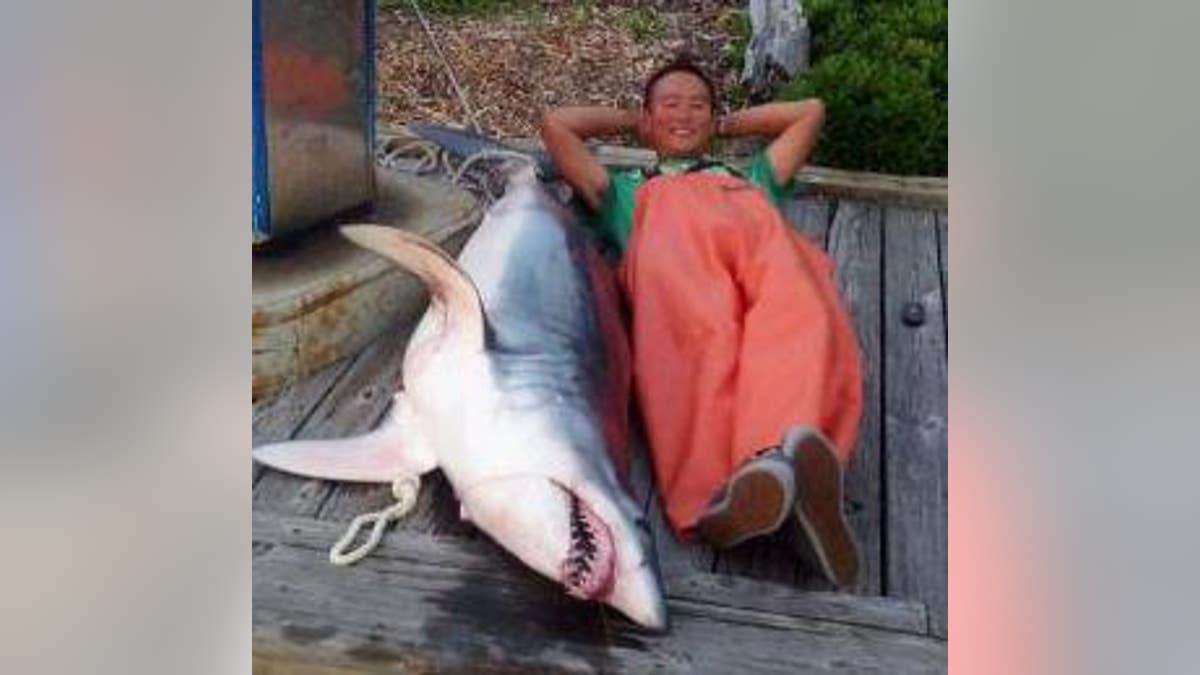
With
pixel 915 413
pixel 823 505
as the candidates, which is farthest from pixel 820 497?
pixel 915 413

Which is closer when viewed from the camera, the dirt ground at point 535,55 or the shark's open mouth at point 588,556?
the shark's open mouth at point 588,556

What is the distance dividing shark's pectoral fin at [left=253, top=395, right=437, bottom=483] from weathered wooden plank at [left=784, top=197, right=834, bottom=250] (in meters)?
0.44

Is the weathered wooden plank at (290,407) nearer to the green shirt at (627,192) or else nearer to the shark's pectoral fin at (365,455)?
the shark's pectoral fin at (365,455)

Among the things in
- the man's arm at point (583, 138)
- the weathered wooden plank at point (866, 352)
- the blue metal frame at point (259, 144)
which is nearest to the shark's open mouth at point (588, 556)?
the weathered wooden plank at point (866, 352)

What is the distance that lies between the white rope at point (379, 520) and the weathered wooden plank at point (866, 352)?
44 cm

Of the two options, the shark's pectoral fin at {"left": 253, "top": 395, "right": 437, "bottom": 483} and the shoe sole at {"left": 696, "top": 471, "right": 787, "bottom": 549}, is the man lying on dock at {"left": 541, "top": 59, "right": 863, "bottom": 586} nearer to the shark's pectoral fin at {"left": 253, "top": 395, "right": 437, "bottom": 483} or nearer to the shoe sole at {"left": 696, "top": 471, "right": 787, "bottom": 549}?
the shoe sole at {"left": 696, "top": 471, "right": 787, "bottom": 549}

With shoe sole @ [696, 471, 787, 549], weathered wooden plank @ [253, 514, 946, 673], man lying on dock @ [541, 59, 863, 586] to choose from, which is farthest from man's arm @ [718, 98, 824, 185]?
weathered wooden plank @ [253, 514, 946, 673]

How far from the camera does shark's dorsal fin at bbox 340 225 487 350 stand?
178 centimetres

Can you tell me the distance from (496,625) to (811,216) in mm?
525

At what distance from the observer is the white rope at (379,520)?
69.9 inches

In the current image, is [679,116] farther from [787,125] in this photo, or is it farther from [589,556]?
[589,556]
